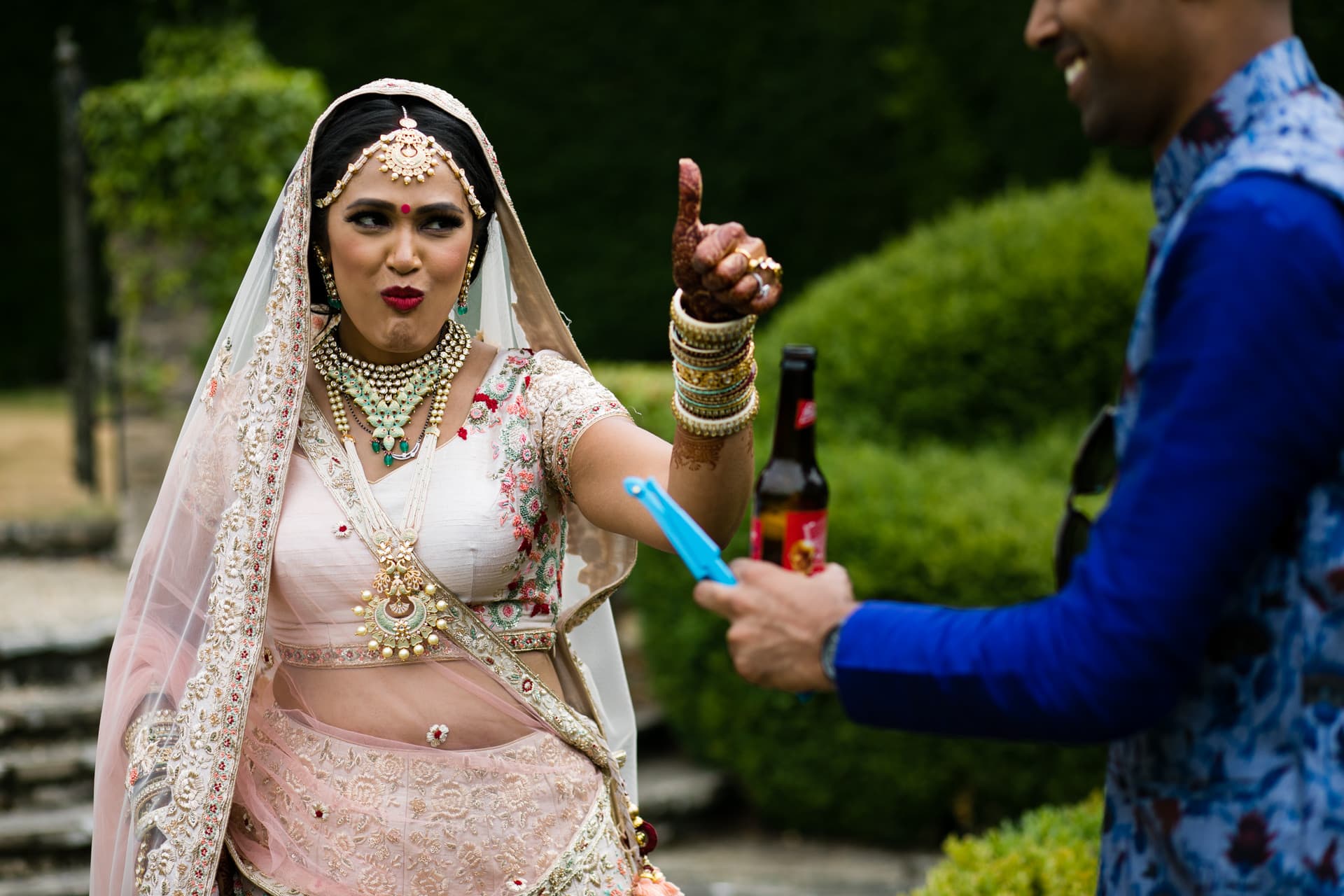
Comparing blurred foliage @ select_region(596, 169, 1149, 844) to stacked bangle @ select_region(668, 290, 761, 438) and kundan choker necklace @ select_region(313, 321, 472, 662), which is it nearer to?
kundan choker necklace @ select_region(313, 321, 472, 662)

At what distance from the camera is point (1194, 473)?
1303 millimetres

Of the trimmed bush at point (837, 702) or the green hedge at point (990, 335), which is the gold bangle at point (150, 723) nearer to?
the trimmed bush at point (837, 702)

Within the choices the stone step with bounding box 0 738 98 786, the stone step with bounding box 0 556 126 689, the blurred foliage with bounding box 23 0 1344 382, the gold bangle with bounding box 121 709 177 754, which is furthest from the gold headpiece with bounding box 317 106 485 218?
the blurred foliage with bounding box 23 0 1344 382

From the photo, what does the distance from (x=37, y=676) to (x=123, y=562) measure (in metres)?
1.37

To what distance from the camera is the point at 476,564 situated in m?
2.33

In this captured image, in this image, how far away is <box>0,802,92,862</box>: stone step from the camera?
5359mm

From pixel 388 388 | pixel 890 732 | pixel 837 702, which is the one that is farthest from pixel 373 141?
pixel 890 732

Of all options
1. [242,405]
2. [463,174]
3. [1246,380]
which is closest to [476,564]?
[242,405]

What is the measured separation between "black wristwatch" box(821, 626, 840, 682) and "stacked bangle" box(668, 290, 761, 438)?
471 millimetres

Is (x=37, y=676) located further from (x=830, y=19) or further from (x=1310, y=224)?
(x=830, y=19)

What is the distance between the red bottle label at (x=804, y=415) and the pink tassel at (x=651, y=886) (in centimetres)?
98

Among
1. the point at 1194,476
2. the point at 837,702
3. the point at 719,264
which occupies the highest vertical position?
the point at 719,264

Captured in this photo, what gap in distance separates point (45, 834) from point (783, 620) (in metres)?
4.78

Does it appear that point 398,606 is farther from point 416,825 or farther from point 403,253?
point 403,253
